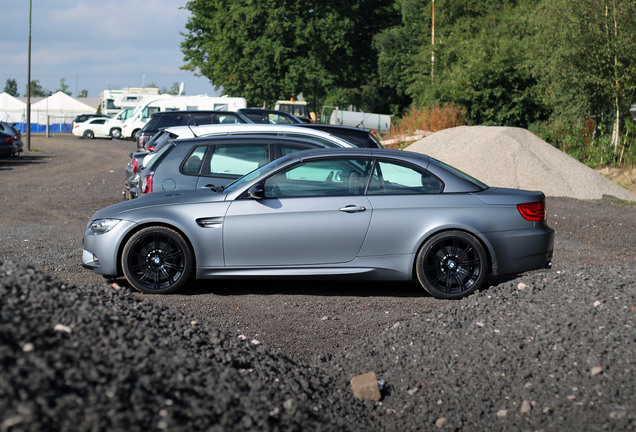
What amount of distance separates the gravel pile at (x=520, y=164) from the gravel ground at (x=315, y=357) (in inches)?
518

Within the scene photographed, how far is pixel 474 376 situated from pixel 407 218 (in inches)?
110

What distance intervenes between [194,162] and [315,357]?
5196 mm

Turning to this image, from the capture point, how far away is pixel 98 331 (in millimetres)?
4223

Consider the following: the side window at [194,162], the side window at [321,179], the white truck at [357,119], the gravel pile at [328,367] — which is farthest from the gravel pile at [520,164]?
the white truck at [357,119]

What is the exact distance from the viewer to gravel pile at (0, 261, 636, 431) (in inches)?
136

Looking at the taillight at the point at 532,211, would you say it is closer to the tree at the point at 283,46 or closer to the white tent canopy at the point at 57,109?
the tree at the point at 283,46

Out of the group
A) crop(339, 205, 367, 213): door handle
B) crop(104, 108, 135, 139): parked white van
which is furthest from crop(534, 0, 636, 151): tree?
crop(104, 108, 135, 139): parked white van

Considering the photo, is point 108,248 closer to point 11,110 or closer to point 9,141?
point 9,141

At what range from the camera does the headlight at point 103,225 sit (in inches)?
308

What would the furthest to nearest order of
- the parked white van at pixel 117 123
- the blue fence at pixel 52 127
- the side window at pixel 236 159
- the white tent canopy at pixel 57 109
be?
the white tent canopy at pixel 57 109, the blue fence at pixel 52 127, the parked white van at pixel 117 123, the side window at pixel 236 159

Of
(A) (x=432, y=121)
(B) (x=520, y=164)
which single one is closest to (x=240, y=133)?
(B) (x=520, y=164)

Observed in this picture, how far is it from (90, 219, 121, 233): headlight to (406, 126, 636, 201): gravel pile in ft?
46.5

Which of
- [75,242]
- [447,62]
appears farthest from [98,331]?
[447,62]

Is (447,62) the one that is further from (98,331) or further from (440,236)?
(98,331)
